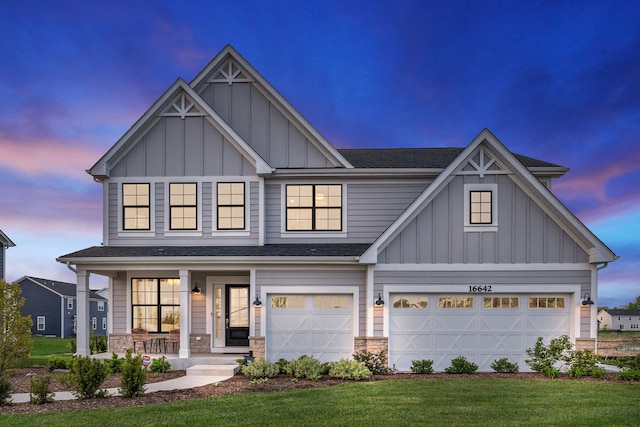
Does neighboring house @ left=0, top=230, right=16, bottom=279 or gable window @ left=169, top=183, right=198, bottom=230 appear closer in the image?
gable window @ left=169, top=183, right=198, bottom=230

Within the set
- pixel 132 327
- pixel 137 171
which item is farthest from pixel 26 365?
pixel 137 171

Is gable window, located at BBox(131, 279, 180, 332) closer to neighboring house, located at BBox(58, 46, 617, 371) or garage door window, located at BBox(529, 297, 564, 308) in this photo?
neighboring house, located at BBox(58, 46, 617, 371)

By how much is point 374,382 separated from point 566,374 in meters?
5.67

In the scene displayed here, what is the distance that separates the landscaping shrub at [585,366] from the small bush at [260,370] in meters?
7.92

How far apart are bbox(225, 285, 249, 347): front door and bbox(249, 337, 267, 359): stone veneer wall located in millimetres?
2020

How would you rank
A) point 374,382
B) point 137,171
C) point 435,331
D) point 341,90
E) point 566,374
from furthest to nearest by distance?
1. point 341,90
2. point 137,171
3. point 435,331
4. point 566,374
5. point 374,382

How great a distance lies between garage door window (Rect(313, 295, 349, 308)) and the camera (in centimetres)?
1373

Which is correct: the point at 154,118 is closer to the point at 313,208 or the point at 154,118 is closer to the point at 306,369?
the point at 313,208

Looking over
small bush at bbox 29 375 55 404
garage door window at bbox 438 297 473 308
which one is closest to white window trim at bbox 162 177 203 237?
small bush at bbox 29 375 55 404

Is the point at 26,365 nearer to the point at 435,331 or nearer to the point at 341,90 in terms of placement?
the point at 435,331

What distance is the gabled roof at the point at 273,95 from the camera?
49.6ft

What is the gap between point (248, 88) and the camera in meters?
15.8

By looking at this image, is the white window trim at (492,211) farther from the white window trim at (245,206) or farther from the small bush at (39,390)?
the small bush at (39,390)

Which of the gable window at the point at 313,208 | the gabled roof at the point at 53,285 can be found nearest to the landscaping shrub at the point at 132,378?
the gable window at the point at 313,208
